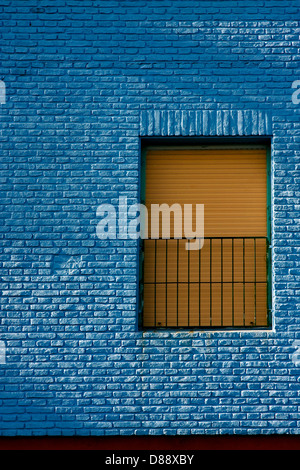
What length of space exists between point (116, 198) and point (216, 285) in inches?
50.6

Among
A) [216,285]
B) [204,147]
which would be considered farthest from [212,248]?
[204,147]

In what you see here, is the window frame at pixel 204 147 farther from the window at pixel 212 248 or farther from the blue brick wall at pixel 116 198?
the blue brick wall at pixel 116 198

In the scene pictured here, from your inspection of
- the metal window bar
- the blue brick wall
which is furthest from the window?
the blue brick wall


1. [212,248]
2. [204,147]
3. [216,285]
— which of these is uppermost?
[204,147]

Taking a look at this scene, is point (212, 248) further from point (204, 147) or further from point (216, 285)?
point (204, 147)

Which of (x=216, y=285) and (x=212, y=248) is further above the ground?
(x=212, y=248)

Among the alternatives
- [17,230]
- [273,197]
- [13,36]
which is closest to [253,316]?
[273,197]

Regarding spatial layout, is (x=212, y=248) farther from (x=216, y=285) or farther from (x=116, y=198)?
(x=116, y=198)

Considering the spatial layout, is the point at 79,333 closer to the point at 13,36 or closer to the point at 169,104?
the point at 169,104

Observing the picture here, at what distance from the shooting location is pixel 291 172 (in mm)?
4637

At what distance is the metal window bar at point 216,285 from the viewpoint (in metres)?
4.74

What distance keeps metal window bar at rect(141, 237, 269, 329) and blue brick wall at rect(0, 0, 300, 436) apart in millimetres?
224

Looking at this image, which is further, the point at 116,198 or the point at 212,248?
the point at 212,248

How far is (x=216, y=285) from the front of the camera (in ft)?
15.6
